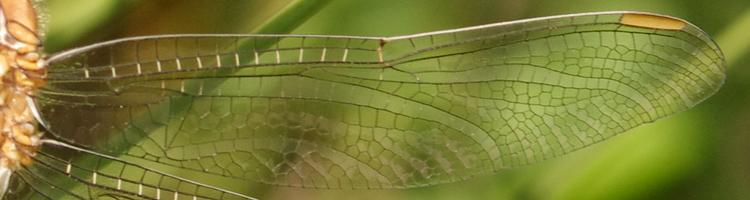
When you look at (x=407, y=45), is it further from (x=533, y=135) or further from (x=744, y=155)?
(x=744, y=155)

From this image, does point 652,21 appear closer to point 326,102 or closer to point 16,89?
point 326,102

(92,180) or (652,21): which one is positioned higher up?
(652,21)

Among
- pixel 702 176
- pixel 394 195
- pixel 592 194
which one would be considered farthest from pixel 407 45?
pixel 702 176

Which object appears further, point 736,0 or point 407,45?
point 736,0

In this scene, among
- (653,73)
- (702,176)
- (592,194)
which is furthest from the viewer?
(702,176)

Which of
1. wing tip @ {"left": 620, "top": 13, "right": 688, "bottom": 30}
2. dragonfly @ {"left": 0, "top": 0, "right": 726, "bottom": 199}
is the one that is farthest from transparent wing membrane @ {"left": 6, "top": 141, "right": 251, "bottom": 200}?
wing tip @ {"left": 620, "top": 13, "right": 688, "bottom": 30}

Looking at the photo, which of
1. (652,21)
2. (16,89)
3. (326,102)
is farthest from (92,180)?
(652,21)
